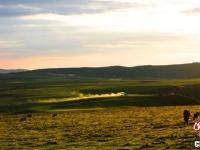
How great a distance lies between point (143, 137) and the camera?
3972 centimetres

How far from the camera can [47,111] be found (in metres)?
83.2

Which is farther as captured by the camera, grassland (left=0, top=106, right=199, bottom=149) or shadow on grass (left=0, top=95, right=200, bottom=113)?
shadow on grass (left=0, top=95, right=200, bottom=113)

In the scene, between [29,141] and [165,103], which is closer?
[29,141]

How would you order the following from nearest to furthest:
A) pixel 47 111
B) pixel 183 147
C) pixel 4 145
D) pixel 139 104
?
pixel 183 147 < pixel 4 145 < pixel 47 111 < pixel 139 104

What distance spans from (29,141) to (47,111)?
42.5 meters

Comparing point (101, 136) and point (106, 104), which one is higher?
point (101, 136)

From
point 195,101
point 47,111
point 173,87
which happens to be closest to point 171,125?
point 47,111

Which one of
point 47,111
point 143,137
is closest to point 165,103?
point 47,111

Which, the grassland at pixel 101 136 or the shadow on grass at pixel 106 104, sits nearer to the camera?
the grassland at pixel 101 136

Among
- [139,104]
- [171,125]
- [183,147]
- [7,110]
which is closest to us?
[183,147]

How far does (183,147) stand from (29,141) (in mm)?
14750

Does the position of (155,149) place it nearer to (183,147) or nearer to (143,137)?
(183,147)

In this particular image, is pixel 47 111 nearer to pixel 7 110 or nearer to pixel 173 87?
pixel 7 110

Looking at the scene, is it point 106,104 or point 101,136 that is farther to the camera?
point 106,104
